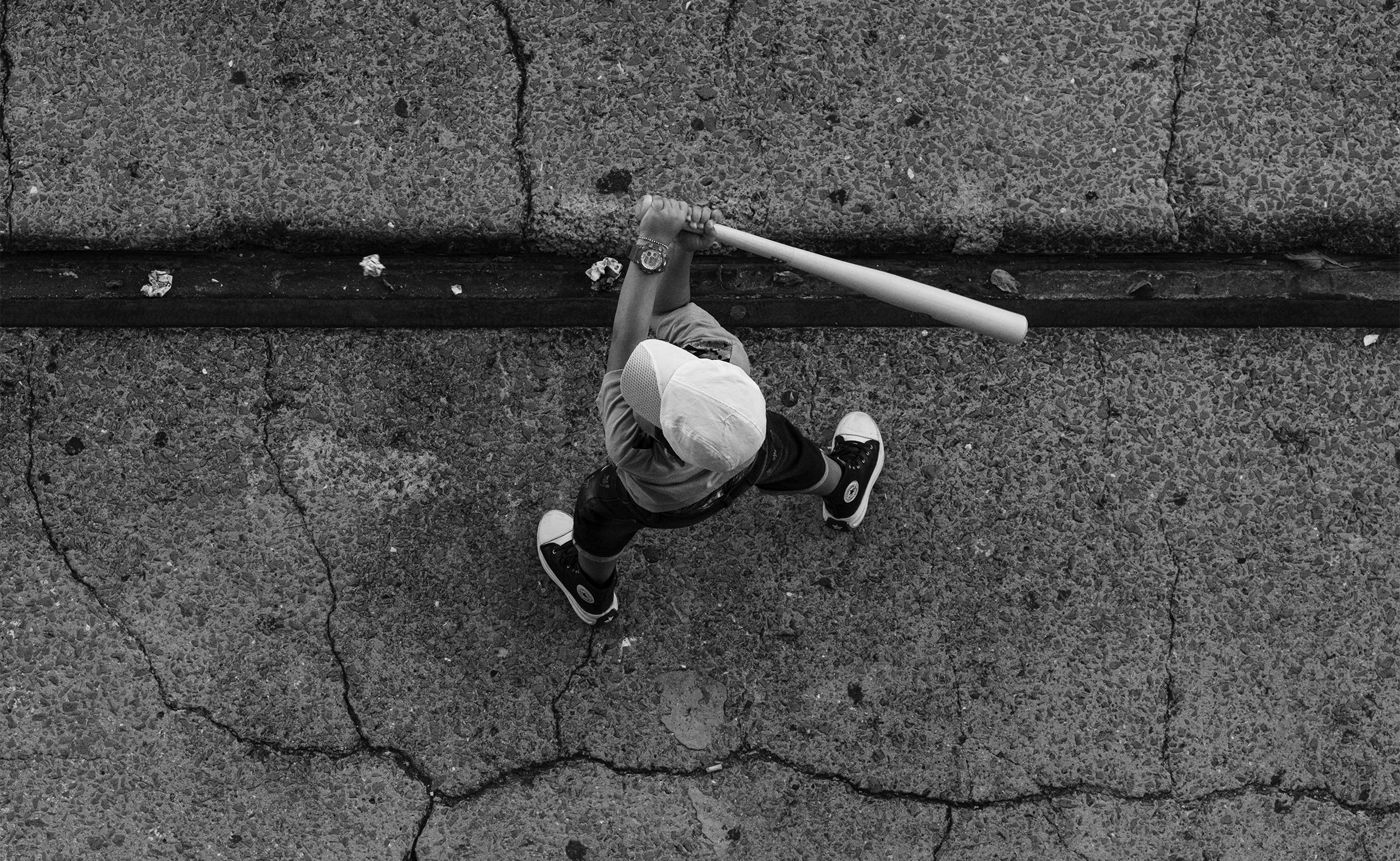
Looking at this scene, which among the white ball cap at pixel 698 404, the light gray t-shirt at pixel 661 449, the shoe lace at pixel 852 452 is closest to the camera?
the white ball cap at pixel 698 404

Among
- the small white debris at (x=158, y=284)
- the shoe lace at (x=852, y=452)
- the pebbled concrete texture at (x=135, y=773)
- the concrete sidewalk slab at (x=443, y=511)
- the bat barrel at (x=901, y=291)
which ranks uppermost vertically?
the bat barrel at (x=901, y=291)

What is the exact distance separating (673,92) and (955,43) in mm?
785

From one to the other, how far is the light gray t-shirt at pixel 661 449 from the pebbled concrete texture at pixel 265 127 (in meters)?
0.87

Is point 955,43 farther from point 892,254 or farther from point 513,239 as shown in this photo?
point 513,239

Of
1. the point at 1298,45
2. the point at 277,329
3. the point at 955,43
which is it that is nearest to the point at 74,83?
the point at 277,329

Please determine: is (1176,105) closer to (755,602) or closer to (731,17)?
(731,17)

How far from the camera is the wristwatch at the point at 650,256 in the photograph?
6.85 feet

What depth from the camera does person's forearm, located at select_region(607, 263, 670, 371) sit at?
208 centimetres

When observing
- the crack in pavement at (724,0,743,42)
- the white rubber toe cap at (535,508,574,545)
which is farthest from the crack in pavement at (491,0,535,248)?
the white rubber toe cap at (535,508,574,545)

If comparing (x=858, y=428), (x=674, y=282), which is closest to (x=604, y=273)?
(x=674, y=282)

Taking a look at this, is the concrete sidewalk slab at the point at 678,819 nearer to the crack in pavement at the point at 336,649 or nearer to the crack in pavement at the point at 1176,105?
the crack in pavement at the point at 336,649

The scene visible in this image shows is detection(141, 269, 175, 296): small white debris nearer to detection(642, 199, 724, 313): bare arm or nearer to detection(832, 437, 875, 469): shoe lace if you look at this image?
detection(642, 199, 724, 313): bare arm

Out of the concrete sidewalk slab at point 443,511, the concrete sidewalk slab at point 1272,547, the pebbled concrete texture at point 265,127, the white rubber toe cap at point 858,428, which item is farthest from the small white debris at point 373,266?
the concrete sidewalk slab at point 1272,547

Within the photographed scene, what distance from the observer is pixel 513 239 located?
2.73 meters
